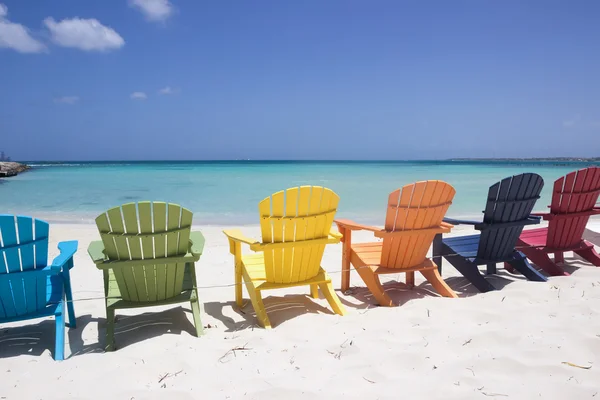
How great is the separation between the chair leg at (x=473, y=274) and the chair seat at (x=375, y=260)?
1.06 ft

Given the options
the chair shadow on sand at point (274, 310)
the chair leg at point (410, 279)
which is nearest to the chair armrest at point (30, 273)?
the chair shadow on sand at point (274, 310)

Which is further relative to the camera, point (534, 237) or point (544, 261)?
point (534, 237)

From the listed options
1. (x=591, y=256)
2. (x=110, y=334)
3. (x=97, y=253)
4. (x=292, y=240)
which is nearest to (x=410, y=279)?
(x=292, y=240)

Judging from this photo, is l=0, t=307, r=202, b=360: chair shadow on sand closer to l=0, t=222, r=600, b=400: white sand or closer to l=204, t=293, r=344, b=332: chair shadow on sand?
l=0, t=222, r=600, b=400: white sand

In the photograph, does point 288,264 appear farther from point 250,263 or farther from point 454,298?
point 454,298

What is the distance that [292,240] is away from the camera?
114 inches

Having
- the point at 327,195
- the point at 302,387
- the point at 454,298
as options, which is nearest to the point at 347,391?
the point at 302,387

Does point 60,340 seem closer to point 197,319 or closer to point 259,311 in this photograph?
point 197,319

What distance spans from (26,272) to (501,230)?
3.59 m

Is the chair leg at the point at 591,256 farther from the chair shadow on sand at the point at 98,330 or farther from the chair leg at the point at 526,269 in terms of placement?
the chair shadow on sand at the point at 98,330

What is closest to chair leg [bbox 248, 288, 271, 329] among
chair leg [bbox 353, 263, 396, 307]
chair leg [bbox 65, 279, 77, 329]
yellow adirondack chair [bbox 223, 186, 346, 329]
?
yellow adirondack chair [bbox 223, 186, 346, 329]

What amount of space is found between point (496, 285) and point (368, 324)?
172 cm

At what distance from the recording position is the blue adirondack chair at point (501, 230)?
10.9ft

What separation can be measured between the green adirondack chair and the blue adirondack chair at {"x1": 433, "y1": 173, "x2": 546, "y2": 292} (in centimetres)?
234
